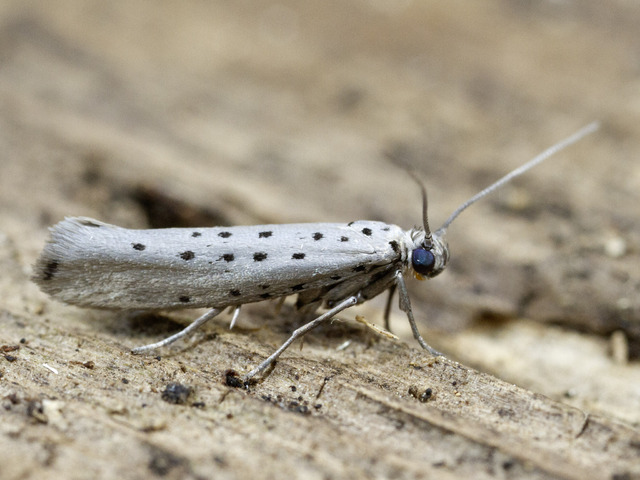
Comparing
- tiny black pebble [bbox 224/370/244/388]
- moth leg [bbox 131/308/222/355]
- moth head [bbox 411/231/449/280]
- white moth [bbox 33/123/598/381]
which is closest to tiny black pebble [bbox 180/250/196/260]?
white moth [bbox 33/123/598/381]

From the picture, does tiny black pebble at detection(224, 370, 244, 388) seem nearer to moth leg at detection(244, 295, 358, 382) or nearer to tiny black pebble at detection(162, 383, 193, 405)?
moth leg at detection(244, 295, 358, 382)

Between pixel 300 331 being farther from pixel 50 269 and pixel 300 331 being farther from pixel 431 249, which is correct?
pixel 50 269

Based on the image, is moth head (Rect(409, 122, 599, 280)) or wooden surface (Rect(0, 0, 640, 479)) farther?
moth head (Rect(409, 122, 599, 280))

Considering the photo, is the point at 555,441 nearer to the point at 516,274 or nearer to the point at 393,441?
the point at 393,441

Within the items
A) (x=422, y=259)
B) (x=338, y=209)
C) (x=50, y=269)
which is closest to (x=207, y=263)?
(x=50, y=269)

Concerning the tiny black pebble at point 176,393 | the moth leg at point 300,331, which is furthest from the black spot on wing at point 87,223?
the moth leg at point 300,331

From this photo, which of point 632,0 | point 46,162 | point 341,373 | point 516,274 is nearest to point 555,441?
point 341,373
